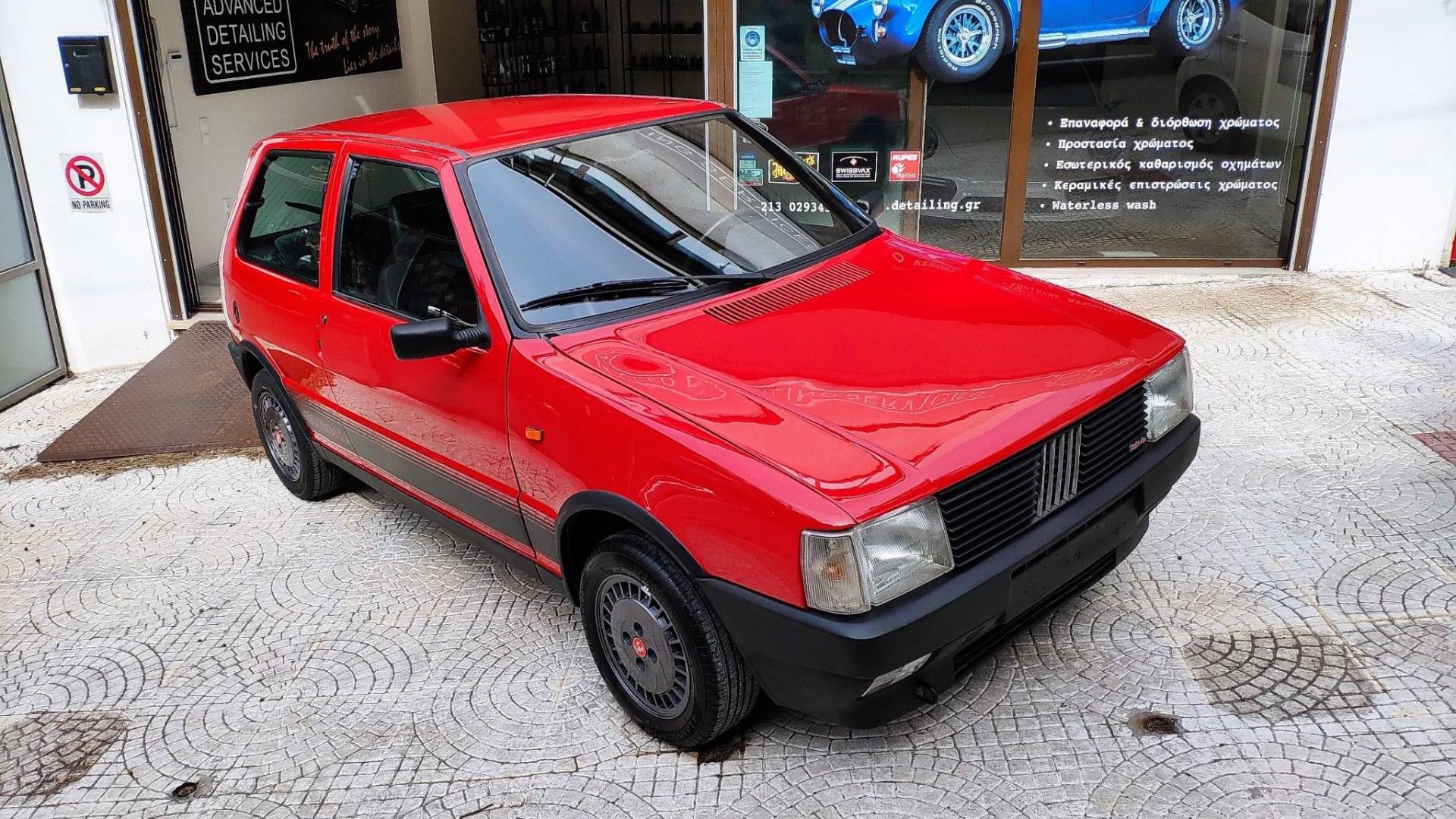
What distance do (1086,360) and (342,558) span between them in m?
3.33

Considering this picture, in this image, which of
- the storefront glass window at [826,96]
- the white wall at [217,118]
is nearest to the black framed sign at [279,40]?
the white wall at [217,118]

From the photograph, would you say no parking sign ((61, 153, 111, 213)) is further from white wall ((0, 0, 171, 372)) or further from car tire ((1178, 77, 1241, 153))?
car tire ((1178, 77, 1241, 153))

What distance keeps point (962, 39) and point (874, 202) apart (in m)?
1.28

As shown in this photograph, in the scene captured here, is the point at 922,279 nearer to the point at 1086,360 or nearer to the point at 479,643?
the point at 1086,360

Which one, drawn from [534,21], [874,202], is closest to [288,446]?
[874,202]

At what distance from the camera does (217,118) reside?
371 inches

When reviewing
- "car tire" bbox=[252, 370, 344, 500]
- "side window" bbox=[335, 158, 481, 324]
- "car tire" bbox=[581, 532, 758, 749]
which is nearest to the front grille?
"car tire" bbox=[581, 532, 758, 749]

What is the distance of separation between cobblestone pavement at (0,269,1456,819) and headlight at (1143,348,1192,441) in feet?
2.55

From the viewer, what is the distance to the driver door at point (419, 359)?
12.5 ft

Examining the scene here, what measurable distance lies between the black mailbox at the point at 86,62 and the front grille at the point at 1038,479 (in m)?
6.86

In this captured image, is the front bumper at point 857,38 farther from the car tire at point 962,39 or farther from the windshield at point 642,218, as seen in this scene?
the windshield at point 642,218

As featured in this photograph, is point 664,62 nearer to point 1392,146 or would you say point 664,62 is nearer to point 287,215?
point 1392,146

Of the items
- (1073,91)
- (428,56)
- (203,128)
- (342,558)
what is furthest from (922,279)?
(428,56)

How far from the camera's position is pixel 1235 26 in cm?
764
